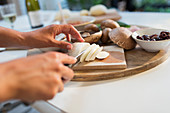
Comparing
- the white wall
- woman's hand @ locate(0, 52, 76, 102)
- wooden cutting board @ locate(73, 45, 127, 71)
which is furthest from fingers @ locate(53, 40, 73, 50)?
the white wall

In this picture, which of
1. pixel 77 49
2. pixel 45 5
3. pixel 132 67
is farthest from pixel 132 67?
pixel 45 5

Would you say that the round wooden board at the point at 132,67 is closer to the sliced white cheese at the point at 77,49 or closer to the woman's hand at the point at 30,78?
the sliced white cheese at the point at 77,49

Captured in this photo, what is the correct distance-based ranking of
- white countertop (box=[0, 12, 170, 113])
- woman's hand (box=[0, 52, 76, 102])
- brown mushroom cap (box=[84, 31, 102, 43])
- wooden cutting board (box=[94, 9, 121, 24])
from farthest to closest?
wooden cutting board (box=[94, 9, 121, 24]), brown mushroom cap (box=[84, 31, 102, 43]), white countertop (box=[0, 12, 170, 113]), woman's hand (box=[0, 52, 76, 102])

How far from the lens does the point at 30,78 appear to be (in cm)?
40

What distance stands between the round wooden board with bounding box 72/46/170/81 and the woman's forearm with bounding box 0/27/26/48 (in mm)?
382

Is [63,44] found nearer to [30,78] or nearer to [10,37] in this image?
[10,37]

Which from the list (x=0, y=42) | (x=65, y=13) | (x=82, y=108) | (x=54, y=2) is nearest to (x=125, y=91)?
(x=82, y=108)

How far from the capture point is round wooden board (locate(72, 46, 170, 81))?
0.74 m

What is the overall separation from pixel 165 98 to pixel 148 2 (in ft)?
10.7

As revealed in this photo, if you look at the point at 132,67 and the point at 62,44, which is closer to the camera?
the point at 132,67

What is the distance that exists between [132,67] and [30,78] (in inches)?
20.1

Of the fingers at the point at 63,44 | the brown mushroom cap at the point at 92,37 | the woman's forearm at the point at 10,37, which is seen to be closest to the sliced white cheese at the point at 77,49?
the fingers at the point at 63,44

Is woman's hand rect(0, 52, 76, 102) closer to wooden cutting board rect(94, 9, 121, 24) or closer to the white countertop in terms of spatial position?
the white countertop

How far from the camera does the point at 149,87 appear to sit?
0.66 meters
